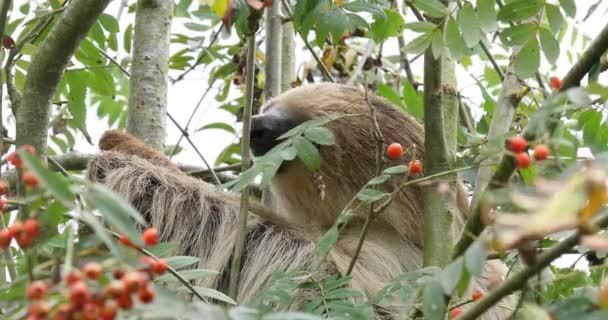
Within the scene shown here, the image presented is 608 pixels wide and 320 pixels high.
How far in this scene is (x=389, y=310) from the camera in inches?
218

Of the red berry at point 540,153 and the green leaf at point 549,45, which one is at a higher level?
the green leaf at point 549,45

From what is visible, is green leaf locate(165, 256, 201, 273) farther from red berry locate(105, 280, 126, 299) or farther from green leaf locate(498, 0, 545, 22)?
green leaf locate(498, 0, 545, 22)

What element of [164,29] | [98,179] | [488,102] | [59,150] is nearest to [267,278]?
[98,179]

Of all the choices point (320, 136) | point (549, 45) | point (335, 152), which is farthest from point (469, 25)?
point (335, 152)

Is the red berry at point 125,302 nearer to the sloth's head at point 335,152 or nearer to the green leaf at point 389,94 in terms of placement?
the sloth's head at point 335,152

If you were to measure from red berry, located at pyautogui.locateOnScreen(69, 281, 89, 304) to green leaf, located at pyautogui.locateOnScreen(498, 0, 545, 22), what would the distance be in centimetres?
305

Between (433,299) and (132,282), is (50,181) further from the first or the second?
(433,299)

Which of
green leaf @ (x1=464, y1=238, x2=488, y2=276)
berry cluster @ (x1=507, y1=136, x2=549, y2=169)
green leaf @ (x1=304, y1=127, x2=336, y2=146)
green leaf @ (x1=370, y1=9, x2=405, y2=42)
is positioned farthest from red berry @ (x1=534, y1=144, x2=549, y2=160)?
green leaf @ (x1=370, y1=9, x2=405, y2=42)

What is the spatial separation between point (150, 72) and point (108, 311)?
4.32 m

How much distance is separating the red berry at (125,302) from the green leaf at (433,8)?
3.27 metres

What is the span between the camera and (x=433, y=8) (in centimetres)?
480

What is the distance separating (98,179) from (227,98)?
330 cm

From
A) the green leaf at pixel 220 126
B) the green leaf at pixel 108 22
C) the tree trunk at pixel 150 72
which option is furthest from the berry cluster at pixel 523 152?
the green leaf at pixel 220 126

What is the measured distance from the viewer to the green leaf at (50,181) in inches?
80.1
